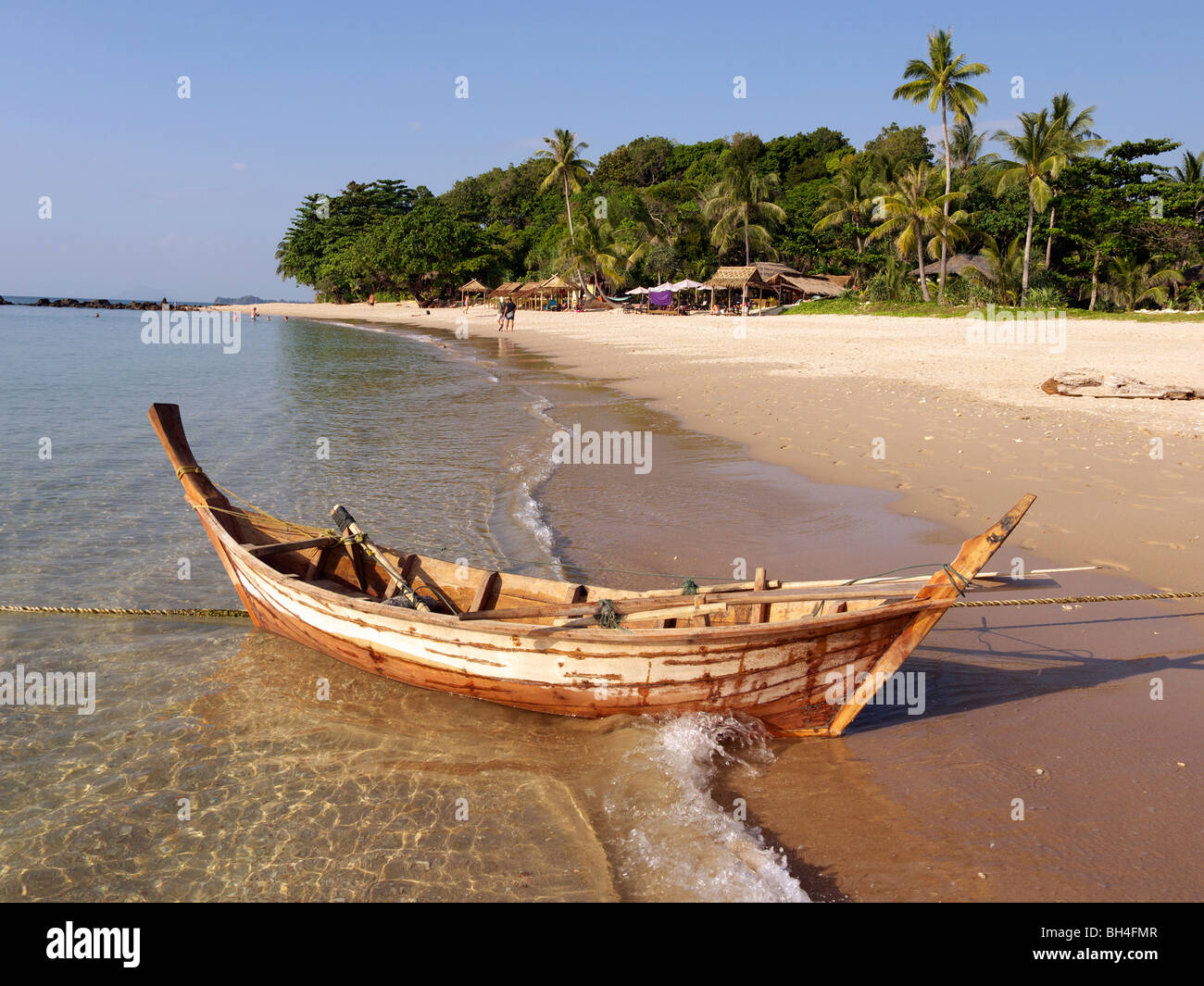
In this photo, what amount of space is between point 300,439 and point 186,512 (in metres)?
5.24

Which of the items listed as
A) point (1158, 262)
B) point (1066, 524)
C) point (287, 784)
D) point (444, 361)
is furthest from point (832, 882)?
point (1158, 262)

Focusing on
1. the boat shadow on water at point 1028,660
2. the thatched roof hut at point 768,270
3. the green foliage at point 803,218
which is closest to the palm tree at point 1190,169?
the green foliage at point 803,218

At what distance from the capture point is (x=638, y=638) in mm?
4770

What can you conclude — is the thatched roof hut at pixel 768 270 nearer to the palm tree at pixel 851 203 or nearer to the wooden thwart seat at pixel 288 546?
the palm tree at pixel 851 203

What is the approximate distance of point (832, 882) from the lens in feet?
12.6

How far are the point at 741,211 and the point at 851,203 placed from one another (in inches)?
251

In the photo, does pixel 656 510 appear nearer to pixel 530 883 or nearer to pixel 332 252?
pixel 530 883

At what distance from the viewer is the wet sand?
154 inches

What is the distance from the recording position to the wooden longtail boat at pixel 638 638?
15.3 ft

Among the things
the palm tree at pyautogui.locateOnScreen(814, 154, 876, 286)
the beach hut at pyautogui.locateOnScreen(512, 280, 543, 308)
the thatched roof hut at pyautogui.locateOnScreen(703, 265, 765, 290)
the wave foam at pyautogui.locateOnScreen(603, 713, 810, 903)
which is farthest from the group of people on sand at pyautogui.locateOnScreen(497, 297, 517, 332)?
the wave foam at pyautogui.locateOnScreen(603, 713, 810, 903)

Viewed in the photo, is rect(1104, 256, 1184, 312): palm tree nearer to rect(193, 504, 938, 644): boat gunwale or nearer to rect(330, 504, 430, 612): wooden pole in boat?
rect(193, 504, 938, 644): boat gunwale

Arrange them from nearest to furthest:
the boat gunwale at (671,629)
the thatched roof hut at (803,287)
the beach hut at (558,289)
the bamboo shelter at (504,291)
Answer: the boat gunwale at (671,629), the thatched roof hut at (803,287), the beach hut at (558,289), the bamboo shelter at (504,291)

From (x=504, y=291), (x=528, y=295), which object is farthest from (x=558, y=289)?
(x=504, y=291)

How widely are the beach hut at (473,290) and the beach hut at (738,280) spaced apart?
24.7 metres
